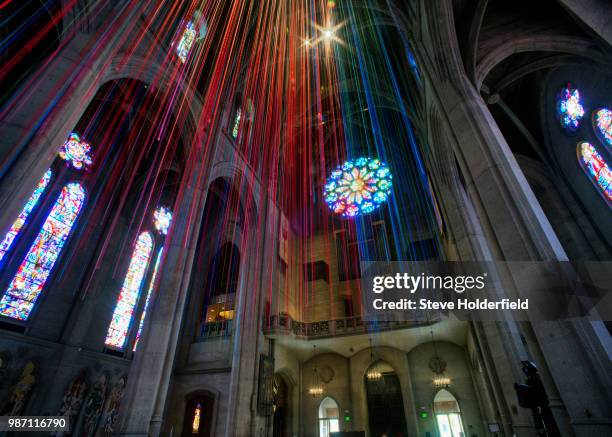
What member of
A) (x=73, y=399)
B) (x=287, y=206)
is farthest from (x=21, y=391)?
(x=287, y=206)

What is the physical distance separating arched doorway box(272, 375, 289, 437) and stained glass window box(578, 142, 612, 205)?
1333 centimetres

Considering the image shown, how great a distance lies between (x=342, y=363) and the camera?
14.3 metres

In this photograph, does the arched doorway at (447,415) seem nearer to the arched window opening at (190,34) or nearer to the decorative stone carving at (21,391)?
the decorative stone carving at (21,391)

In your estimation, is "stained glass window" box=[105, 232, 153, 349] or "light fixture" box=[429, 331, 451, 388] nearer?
"stained glass window" box=[105, 232, 153, 349]

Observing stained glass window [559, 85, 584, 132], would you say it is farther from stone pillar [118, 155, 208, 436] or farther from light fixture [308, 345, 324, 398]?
light fixture [308, 345, 324, 398]

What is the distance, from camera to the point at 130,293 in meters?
12.9

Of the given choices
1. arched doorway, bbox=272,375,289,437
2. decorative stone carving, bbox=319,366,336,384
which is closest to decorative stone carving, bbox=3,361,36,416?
arched doorway, bbox=272,375,289,437

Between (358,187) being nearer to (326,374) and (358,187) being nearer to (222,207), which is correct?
(222,207)

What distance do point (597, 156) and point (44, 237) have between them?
698 inches

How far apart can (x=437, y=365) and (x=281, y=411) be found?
24.7ft

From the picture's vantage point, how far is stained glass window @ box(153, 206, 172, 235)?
48.2ft

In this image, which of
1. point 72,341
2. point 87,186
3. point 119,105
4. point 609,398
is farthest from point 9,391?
point 609,398

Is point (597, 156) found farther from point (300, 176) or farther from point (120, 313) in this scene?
point (120, 313)

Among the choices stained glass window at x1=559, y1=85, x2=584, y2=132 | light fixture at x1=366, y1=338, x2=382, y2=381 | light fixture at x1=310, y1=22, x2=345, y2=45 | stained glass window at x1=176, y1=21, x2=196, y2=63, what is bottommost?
light fixture at x1=366, y1=338, x2=382, y2=381
